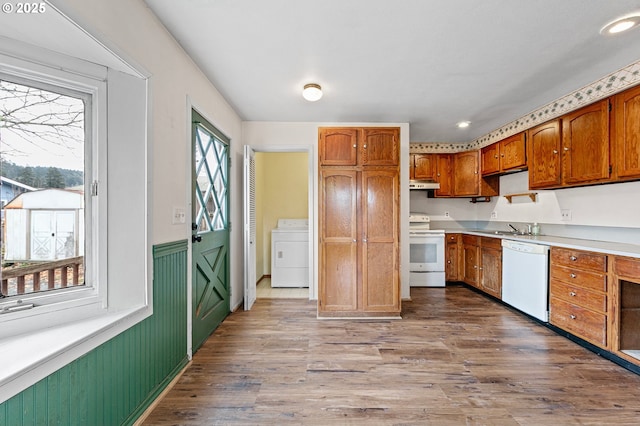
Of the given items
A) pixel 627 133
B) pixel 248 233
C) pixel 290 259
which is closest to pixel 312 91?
pixel 248 233

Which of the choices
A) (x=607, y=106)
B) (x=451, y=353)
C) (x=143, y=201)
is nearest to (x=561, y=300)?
(x=451, y=353)

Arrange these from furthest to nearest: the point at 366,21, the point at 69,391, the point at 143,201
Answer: the point at 366,21
the point at 143,201
the point at 69,391

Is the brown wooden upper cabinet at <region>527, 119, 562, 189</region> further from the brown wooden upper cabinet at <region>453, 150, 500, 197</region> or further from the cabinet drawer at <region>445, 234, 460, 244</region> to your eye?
the cabinet drawer at <region>445, 234, 460, 244</region>

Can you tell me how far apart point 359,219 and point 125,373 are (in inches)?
93.2

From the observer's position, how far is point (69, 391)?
1.17m

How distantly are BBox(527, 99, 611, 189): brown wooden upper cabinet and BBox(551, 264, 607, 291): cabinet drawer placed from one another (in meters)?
0.91

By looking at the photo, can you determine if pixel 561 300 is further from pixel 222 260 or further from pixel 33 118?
pixel 33 118

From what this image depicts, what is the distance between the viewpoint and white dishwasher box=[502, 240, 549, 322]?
2.83 meters

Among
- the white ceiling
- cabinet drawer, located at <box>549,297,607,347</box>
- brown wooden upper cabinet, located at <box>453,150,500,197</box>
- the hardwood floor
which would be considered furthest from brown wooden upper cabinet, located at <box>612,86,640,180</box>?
brown wooden upper cabinet, located at <box>453,150,500,197</box>

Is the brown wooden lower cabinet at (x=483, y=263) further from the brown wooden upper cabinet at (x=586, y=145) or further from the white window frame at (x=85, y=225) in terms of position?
the white window frame at (x=85, y=225)

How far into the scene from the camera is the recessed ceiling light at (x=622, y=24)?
1690 mm

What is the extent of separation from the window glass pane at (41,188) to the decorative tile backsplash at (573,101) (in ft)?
13.2

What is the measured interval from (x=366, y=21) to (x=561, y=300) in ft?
10.1

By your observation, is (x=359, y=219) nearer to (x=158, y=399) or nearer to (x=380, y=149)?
(x=380, y=149)
